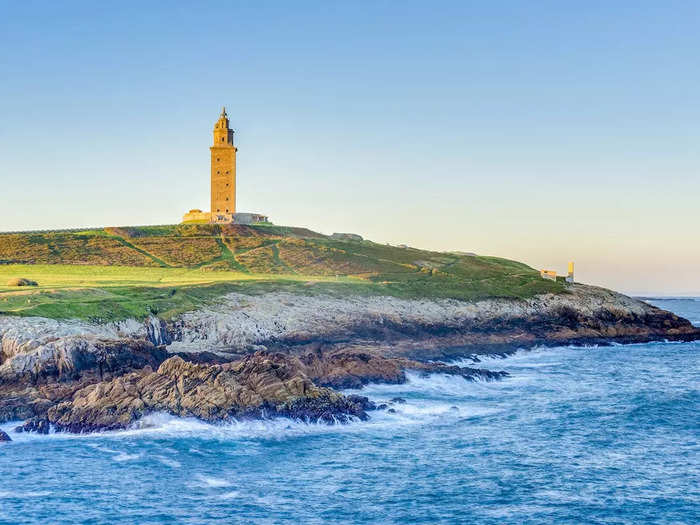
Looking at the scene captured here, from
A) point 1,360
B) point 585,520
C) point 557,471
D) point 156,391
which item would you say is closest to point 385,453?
point 557,471

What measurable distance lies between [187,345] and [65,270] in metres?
45.0

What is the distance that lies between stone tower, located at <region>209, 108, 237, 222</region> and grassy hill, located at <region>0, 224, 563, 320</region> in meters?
8.65

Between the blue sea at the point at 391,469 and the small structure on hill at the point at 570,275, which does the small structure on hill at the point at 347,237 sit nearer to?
the small structure on hill at the point at 570,275

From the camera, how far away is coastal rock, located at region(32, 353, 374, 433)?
3756 cm

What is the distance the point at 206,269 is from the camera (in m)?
102

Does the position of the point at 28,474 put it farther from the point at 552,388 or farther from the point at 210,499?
the point at 552,388

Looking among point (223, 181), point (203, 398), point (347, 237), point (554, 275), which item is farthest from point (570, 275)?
point (203, 398)

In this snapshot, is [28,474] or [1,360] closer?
[28,474]

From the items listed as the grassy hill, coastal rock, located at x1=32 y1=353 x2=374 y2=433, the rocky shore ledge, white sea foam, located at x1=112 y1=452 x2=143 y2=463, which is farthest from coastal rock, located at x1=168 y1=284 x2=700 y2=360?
white sea foam, located at x1=112 y1=452 x2=143 y2=463

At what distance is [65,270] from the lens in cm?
9456

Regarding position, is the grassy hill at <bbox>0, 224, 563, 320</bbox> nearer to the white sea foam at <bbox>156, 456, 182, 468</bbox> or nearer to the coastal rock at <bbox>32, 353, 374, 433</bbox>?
the coastal rock at <bbox>32, 353, 374, 433</bbox>

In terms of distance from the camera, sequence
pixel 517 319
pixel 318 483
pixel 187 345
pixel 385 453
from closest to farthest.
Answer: pixel 318 483 < pixel 385 453 < pixel 187 345 < pixel 517 319

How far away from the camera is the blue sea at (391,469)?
26.9m

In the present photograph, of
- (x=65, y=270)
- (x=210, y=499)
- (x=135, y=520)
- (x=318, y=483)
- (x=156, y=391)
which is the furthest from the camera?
(x=65, y=270)
